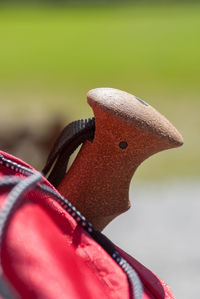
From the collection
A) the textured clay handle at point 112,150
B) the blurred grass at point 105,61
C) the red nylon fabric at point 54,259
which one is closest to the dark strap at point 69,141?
the textured clay handle at point 112,150

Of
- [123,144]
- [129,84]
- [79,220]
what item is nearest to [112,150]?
[123,144]

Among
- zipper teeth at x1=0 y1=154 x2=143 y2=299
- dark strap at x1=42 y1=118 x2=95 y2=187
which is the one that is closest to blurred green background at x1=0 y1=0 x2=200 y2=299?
dark strap at x1=42 y1=118 x2=95 y2=187

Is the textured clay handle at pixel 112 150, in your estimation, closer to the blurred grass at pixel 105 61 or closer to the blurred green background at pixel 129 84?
the blurred green background at pixel 129 84

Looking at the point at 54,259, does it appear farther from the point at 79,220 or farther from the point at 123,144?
the point at 123,144

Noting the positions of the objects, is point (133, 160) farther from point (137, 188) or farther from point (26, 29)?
point (26, 29)

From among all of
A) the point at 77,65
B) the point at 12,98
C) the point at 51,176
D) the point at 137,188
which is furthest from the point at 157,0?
the point at 51,176

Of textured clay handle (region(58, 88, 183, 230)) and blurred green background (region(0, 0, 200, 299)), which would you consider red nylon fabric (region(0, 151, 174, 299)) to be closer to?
textured clay handle (region(58, 88, 183, 230))

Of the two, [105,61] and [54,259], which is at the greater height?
[54,259]
